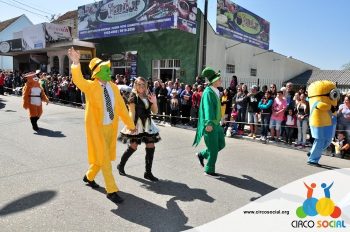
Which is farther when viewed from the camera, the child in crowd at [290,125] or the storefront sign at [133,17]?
the storefront sign at [133,17]

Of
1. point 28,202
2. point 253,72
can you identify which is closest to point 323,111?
point 28,202

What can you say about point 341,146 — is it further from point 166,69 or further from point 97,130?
point 166,69

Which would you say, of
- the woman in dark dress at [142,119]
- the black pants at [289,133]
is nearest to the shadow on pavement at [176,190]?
the woman in dark dress at [142,119]

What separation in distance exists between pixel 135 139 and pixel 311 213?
2926 millimetres

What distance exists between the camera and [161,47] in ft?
58.5

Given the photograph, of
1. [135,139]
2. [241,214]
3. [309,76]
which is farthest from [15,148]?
[309,76]

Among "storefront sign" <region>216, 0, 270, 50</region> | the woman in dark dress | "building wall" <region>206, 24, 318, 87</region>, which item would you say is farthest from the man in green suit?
"storefront sign" <region>216, 0, 270, 50</region>

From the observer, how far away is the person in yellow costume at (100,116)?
442cm

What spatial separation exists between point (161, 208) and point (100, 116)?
147 centimetres

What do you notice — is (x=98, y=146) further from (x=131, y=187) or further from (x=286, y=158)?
(x=286, y=158)

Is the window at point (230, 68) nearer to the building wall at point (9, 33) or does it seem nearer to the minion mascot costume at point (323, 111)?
the minion mascot costume at point (323, 111)

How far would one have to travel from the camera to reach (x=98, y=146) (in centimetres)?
444

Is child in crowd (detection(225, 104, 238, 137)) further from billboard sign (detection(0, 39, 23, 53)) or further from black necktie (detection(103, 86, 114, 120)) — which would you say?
billboard sign (detection(0, 39, 23, 53))

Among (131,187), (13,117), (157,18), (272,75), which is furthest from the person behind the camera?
(272,75)
